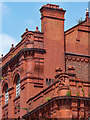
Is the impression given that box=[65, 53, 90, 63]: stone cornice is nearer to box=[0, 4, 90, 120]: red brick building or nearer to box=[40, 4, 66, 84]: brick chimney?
box=[0, 4, 90, 120]: red brick building

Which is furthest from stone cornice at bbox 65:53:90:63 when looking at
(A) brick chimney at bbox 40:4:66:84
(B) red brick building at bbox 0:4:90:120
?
→ (A) brick chimney at bbox 40:4:66:84

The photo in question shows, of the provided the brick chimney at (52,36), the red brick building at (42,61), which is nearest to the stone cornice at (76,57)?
the red brick building at (42,61)

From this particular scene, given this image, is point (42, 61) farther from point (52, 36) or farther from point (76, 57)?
point (76, 57)

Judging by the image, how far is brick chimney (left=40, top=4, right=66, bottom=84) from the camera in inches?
1955

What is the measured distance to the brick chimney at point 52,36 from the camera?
4966 cm

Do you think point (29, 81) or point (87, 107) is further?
point (29, 81)

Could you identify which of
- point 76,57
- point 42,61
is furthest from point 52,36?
point 76,57

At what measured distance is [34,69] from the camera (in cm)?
4906

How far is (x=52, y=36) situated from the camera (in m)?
50.7

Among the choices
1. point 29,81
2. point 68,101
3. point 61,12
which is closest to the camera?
point 68,101

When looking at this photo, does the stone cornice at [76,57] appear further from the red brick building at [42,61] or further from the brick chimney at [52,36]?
the brick chimney at [52,36]

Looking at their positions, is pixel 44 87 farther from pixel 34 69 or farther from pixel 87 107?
pixel 87 107

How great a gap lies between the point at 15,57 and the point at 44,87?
16.6 feet

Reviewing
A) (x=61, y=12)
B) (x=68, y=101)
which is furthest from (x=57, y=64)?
(x=68, y=101)
